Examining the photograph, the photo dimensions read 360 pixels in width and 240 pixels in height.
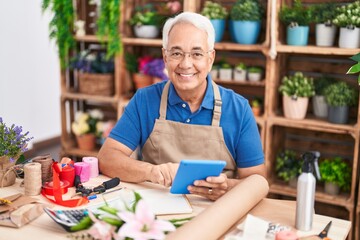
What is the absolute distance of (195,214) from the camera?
62.4 inches

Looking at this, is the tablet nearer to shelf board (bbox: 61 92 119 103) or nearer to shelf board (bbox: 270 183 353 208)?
shelf board (bbox: 270 183 353 208)

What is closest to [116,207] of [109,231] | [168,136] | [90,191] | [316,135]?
[109,231]

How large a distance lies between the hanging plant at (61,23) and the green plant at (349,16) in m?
2.16

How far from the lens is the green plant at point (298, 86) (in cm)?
316

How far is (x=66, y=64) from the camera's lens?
13.1 ft

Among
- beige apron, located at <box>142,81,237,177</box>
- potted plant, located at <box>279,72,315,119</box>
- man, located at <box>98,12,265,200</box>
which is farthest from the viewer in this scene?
potted plant, located at <box>279,72,315,119</box>

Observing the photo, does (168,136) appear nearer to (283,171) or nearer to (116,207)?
(116,207)

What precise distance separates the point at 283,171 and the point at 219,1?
1.42m

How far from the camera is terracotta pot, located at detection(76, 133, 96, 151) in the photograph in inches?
159

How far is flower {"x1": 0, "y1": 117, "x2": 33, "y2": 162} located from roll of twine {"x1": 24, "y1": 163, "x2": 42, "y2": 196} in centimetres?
15

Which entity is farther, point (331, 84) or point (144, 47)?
point (144, 47)

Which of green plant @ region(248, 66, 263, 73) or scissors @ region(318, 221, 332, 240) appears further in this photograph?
green plant @ region(248, 66, 263, 73)

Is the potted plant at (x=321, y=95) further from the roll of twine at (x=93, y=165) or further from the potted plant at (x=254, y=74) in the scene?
→ the roll of twine at (x=93, y=165)

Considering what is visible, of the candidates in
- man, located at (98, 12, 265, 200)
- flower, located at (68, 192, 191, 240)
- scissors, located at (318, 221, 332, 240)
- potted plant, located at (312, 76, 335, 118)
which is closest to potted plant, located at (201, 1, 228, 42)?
potted plant, located at (312, 76, 335, 118)
